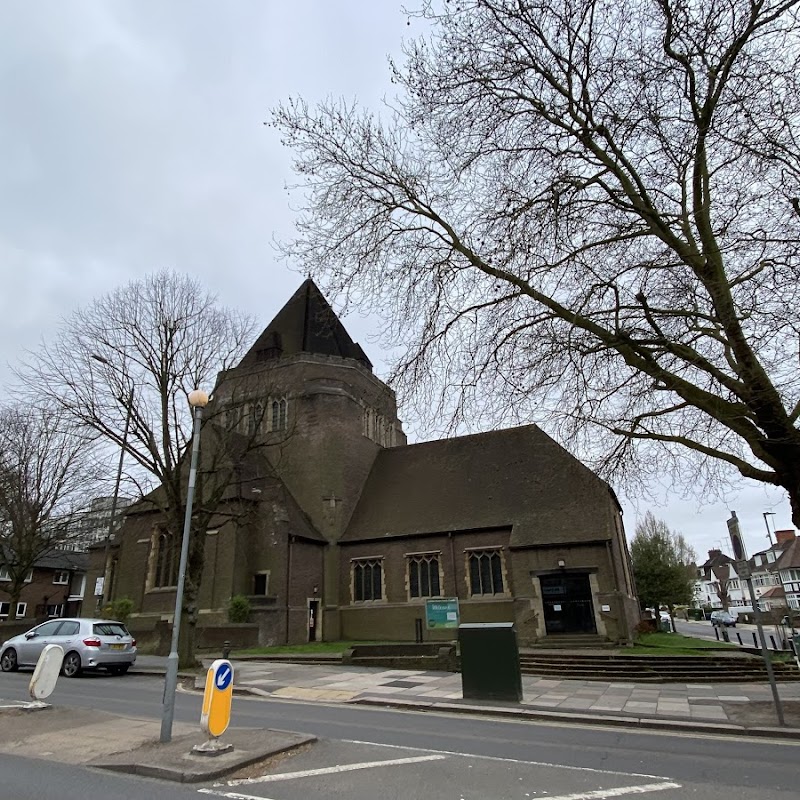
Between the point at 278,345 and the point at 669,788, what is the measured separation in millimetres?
33921

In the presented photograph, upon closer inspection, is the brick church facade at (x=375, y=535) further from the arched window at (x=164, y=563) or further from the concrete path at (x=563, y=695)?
the concrete path at (x=563, y=695)

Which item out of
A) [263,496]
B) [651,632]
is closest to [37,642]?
[263,496]

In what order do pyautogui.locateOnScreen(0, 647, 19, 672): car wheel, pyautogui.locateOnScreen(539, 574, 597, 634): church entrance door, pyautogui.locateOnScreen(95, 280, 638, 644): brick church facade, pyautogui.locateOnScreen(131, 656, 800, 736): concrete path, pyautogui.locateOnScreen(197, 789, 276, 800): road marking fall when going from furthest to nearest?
1. pyautogui.locateOnScreen(95, 280, 638, 644): brick church facade
2. pyautogui.locateOnScreen(539, 574, 597, 634): church entrance door
3. pyautogui.locateOnScreen(0, 647, 19, 672): car wheel
4. pyautogui.locateOnScreen(131, 656, 800, 736): concrete path
5. pyautogui.locateOnScreen(197, 789, 276, 800): road marking

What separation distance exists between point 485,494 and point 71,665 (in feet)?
62.3

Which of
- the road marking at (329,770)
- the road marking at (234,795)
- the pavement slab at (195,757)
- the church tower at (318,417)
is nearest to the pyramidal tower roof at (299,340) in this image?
the church tower at (318,417)

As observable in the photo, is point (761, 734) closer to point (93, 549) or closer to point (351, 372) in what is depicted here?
point (351, 372)

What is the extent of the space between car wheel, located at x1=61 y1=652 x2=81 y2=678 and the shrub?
905 centimetres

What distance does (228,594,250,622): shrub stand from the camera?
25.0 m

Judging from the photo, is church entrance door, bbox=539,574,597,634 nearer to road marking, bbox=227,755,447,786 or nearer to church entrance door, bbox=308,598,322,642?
church entrance door, bbox=308,598,322,642

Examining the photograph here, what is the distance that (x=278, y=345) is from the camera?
37312 mm

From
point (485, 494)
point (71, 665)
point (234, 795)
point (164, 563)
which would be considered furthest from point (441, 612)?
point (164, 563)

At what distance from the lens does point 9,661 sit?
56.0 ft

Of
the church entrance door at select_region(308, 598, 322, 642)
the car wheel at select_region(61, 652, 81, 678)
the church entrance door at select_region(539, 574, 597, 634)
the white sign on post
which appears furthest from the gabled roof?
the white sign on post

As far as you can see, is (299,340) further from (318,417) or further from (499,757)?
(499,757)
